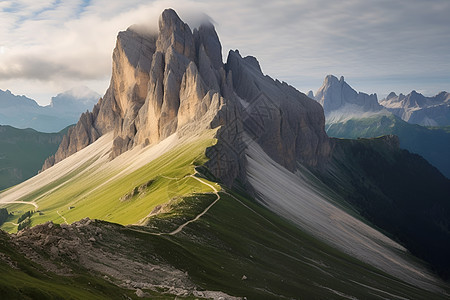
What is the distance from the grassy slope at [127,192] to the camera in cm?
9453

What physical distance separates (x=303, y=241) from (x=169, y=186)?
35193mm

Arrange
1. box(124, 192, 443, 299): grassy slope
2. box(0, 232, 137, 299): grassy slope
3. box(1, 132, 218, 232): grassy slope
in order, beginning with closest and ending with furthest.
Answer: box(0, 232, 137, 299): grassy slope
box(124, 192, 443, 299): grassy slope
box(1, 132, 218, 232): grassy slope

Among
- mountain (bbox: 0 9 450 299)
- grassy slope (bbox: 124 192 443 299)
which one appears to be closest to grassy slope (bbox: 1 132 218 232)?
mountain (bbox: 0 9 450 299)

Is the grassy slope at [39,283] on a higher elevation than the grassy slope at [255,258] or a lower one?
higher

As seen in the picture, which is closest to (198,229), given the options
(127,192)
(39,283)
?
(39,283)

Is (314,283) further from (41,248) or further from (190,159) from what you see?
(190,159)

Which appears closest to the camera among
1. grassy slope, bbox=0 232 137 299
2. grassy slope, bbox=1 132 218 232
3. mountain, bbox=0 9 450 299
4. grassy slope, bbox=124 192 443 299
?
grassy slope, bbox=0 232 137 299

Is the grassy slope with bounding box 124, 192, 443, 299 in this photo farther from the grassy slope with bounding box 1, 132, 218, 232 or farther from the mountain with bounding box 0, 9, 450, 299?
the grassy slope with bounding box 1, 132, 218, 232

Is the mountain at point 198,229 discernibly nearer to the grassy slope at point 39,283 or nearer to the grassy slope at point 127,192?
the grassy slope at point 39,283

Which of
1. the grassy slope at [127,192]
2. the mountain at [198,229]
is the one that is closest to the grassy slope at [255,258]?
the mountain at [198,229]

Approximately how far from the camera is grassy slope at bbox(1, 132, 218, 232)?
310ft

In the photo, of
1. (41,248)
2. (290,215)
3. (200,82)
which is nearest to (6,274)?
(41,248)

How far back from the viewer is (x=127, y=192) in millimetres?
119312

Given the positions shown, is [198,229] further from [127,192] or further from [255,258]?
[127,192]
